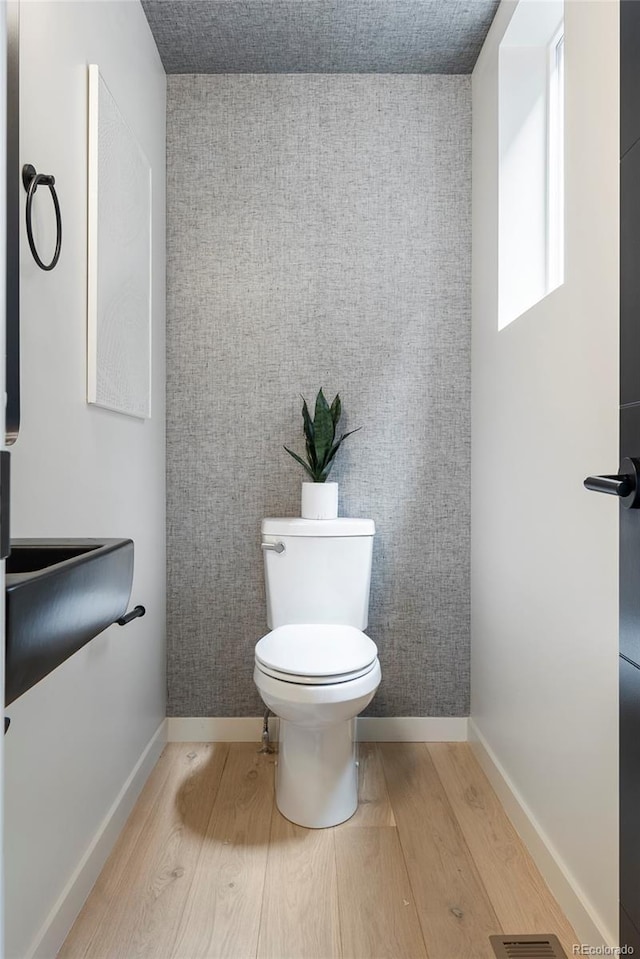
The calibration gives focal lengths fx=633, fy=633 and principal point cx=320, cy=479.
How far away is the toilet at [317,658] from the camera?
1.70m

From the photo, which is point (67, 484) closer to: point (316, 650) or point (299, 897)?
point (316, 650)

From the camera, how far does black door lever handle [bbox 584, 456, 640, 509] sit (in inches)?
36.3

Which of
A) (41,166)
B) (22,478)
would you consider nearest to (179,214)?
(41,166)

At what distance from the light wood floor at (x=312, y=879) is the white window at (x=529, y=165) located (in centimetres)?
149

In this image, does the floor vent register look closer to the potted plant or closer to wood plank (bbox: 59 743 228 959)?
wood plank (bbox: 59 743 228 959)

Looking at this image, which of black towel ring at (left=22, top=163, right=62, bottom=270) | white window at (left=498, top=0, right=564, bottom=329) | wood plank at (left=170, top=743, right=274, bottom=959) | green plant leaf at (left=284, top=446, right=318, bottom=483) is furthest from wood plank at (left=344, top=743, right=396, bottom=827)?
black towel ring at (left=22, top=163, right=62, bottom=270)

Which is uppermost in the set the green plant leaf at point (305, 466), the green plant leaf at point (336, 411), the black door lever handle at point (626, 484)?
the green plant leaf at point (336, 411)

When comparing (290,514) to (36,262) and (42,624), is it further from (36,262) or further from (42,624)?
(42,624)

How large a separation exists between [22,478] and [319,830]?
4.18 feet

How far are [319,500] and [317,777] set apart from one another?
33.7 inches

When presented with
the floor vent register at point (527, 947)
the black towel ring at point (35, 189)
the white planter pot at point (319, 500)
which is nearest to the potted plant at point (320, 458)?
the white planter pot at point (319, 500)

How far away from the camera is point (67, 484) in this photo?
4.54 feet

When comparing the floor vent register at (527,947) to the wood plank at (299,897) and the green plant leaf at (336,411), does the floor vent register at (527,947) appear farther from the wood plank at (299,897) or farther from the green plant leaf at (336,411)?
the green plant leaf at (336,411)

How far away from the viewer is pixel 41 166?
4.16 ft
